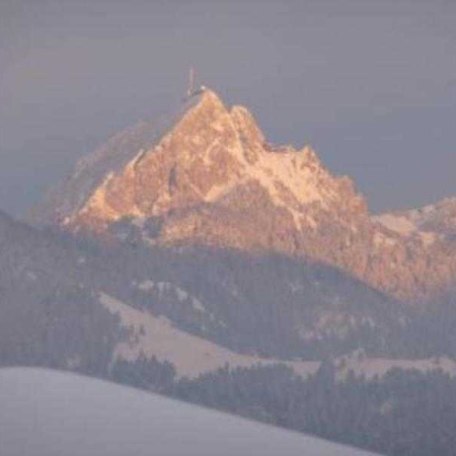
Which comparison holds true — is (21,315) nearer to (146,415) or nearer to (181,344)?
(181,344)

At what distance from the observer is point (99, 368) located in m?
113

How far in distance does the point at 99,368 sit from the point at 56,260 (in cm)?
6360

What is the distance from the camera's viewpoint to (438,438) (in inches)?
961

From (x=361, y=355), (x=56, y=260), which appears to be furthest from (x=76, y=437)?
(x=56, y=260)

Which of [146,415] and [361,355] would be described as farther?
[361,355]

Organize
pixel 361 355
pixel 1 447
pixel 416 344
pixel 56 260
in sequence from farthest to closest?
pixel 416 344 → pixel 56 260 → pixel 361 355 → pixel 1 447

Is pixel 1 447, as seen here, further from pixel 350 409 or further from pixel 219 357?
pixel 219 357

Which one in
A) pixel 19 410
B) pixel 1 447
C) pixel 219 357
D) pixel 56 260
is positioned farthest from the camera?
pixel 56 260

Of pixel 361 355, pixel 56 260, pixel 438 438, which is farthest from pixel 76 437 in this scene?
pixel 56 260

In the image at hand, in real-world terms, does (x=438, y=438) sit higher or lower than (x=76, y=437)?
higher

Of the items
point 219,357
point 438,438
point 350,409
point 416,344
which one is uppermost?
point 416,344

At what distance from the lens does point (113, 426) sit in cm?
1040

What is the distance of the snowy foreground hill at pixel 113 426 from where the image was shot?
32.7 feet

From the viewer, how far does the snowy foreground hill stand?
9977 millimetres
